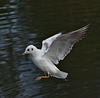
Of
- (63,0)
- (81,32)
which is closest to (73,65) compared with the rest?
(81,32)

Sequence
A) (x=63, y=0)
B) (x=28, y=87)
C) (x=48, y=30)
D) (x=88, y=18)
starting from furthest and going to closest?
1. (x=63, y=0)
2. (x=88, y=18)
3. (x=48, y=30)
4. (x=28, y=87)

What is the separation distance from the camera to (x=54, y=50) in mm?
6355

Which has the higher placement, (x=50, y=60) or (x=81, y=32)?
(x=81, y=32)

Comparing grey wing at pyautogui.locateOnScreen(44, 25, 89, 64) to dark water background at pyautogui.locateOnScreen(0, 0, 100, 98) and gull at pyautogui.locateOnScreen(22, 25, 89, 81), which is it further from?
dark water background at pyautogui.locateOnScreen(0, 0, 100, 98)

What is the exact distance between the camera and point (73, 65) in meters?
7.40

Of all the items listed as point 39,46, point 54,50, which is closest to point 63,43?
point 54,50

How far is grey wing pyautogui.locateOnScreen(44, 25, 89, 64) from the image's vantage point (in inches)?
239

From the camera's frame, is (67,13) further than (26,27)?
Yes

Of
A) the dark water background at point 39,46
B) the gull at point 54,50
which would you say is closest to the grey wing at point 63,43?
the gull at point 54,50

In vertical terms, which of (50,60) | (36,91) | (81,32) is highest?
(81,32)

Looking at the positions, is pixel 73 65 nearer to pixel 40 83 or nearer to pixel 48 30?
pixel 40 83

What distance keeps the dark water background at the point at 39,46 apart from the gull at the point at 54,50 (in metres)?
0.35

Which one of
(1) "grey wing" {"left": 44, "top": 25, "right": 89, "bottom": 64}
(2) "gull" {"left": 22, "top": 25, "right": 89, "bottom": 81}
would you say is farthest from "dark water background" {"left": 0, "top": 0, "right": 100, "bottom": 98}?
(1) "grey wing" {"left": 44, "top": 25, "right": 89, "bottom": 64}

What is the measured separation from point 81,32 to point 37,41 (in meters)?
3.03
